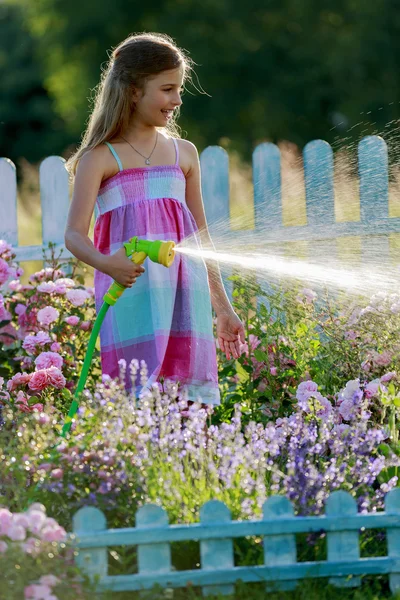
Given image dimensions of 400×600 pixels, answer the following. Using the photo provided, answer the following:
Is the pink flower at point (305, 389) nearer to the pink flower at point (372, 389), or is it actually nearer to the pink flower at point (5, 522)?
the pink flower at point (372, 389)

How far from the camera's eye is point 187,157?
362 cm

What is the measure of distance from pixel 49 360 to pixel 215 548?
1735 mm

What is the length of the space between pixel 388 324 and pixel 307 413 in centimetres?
52

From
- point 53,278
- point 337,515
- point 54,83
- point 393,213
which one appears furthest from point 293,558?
point 54,83

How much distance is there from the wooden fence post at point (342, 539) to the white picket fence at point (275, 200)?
3.31 metres

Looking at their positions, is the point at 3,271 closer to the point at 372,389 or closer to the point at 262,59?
the point at 372,389

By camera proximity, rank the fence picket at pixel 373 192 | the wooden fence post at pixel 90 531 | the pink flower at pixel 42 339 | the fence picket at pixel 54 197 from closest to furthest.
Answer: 1. the wooden fence post at pixel 90 531
2. the pink flower at pixel 42 339
3. the fence picket at pixel 373 192
4. the fence picket at pixel 54 197

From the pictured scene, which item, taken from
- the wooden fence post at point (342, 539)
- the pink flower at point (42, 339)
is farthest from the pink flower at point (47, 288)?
the wooden fence post at point (342, 539)

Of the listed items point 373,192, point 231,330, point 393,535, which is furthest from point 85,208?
point 373,192

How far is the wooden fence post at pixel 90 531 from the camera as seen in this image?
2.37 m

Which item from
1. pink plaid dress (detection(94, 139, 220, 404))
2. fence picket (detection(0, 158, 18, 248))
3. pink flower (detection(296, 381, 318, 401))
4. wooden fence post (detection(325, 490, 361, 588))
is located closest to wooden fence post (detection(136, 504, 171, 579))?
wooden fence post (detection(325, 490, 361, 588))

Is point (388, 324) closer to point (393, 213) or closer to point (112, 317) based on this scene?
point (112, 317)

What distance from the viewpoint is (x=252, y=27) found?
17125mm

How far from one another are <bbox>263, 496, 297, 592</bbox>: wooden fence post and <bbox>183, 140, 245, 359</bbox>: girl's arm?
1.24 metres
